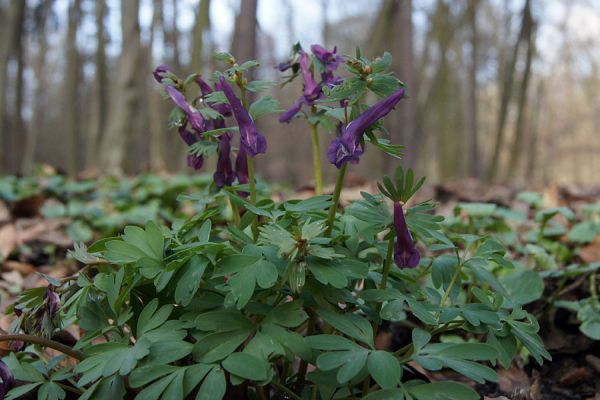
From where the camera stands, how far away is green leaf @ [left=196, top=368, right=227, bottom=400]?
1.07 meters

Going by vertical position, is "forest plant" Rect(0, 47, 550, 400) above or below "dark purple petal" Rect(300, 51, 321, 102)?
below

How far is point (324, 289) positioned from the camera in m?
1.23

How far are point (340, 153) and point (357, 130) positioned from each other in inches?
2.5

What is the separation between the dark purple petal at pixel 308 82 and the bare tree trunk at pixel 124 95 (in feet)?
18.9

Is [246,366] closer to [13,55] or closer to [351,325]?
[351,325]

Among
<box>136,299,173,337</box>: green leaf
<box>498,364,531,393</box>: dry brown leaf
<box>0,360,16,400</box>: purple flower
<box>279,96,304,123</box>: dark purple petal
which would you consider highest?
<box>279,96,304,123</box>: dark purple petal

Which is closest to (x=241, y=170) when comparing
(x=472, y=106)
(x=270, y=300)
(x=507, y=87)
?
(x=270, y=300)

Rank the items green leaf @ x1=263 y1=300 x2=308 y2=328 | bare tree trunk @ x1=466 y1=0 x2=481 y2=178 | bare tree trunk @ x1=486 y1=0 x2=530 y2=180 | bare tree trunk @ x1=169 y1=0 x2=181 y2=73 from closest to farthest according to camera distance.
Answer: green leaf @ x1=263 y1=300 x2=308 y2=328
bare tree trunk @ x1=486 y1=0 x2=530 y2=180
bare tree trunk @ x1=466 y1=0 x2=481 y2=178
bare tree trunk @ x1=169 y1=0 x2=181 y2=73

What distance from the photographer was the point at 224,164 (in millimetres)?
1520

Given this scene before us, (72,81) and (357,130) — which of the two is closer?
(357,130)

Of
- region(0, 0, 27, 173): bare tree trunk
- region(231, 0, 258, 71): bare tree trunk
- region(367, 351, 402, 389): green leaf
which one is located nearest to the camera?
region(367, 351, 402, 389): green leaf

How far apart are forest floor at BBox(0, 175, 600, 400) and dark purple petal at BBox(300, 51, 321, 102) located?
435 millimetres

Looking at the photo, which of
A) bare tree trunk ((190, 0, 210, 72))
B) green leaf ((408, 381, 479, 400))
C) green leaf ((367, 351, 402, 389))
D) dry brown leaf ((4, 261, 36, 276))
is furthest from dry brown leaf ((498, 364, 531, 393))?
bare tree trunk ((190, 0, 210, 72))

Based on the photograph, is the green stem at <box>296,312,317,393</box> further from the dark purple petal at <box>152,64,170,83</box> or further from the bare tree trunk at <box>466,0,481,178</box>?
the bare tree trunk at <box>466,0,481,178</box>
